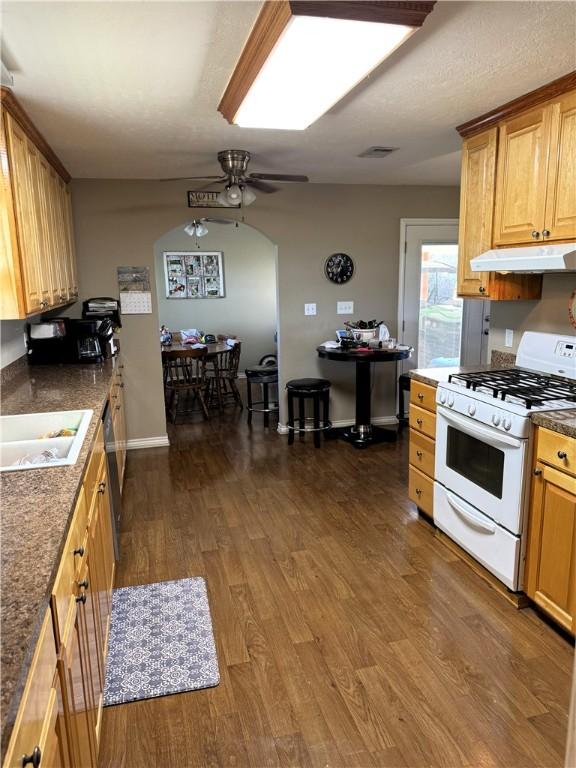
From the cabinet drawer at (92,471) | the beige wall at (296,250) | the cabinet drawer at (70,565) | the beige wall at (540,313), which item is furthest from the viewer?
the beige wall at (296,250)

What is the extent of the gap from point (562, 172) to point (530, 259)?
1.46 feet

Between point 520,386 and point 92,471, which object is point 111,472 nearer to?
point 92,471

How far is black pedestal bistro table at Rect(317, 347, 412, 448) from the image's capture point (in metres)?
4.71

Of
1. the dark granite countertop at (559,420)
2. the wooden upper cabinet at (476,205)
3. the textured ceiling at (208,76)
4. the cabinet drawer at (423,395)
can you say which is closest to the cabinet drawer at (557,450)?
the dark granite countertop at (559,420)

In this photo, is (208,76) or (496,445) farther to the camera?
(496,445)

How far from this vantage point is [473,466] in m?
2.77

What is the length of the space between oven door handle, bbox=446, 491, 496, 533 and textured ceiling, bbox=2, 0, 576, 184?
2068 mm

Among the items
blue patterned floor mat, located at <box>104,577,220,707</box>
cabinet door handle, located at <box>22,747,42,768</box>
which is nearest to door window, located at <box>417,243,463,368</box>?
blue patterned floor mat, located at <box>104,577,220,707</box>

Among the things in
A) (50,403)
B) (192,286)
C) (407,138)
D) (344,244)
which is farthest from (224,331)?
(50,403)

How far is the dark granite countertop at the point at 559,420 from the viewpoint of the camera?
214 cm

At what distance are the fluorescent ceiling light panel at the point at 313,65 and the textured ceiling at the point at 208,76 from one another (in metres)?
0.15

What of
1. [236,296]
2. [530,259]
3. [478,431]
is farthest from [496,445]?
[236,296]

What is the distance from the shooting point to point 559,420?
2.21 metres

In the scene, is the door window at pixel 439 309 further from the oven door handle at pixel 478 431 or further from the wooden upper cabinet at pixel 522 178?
the oven door handle at pixel 478 431
